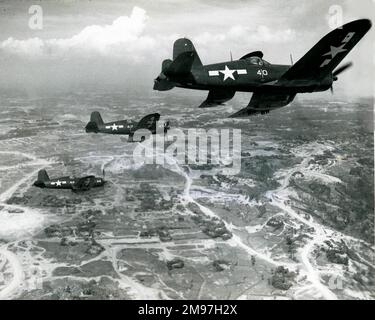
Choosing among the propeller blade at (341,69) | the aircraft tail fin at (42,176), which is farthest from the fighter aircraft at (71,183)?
the propeller blade at (341,69)

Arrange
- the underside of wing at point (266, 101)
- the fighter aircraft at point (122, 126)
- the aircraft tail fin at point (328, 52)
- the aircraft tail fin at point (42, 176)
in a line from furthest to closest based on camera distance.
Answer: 1. the aircraft tail fin at point (42, 176)
2. the fighter aircraft at point (122, 126)
3. the underside of wing at point (266, 101)
4. the aircraft tail fin at point (328, 52)

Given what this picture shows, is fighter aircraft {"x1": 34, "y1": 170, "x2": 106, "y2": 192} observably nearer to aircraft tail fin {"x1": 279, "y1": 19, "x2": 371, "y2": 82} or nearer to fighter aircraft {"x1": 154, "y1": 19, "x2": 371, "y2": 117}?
fighter aircraft {"x1": 154, "y1": 19, "x2": 371, "y2": 117}

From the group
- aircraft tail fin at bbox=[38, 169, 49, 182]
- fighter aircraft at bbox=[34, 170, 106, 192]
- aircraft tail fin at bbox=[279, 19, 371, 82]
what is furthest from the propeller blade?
aircraft tail fin at bbox=[38, 169, 49, 182]

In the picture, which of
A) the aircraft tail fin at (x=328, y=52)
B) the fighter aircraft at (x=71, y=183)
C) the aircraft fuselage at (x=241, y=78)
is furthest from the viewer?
the fighter aircraft at (x=71, y=183)

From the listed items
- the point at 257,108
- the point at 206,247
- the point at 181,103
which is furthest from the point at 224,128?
the point at 257,108

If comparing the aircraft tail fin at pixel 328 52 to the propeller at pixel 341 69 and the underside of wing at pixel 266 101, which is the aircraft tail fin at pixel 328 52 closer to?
the propeller at pixel 341 69

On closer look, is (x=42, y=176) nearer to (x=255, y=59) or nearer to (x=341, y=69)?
(x=255, y=59)

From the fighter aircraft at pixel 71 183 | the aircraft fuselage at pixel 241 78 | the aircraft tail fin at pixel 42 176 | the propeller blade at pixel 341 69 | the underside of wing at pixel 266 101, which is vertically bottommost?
the fighter aircraft at pixel 71 183
